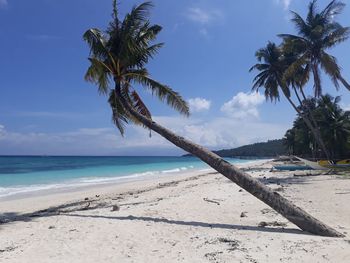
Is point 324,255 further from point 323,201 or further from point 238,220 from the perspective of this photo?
point 323,201

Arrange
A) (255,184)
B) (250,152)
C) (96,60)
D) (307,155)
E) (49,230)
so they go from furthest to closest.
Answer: (250,152)
(307,155)
(96,60)
(255,184)
(49,230)

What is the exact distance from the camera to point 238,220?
8016mm

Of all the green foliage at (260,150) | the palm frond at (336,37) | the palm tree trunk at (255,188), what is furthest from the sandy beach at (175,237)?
the green foliage at (260,150)

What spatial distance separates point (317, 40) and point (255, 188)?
18.5 m

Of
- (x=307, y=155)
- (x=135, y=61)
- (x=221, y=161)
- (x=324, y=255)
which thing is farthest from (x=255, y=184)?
(x=307, y=155)

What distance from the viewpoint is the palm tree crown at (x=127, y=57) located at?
1047 centimetres

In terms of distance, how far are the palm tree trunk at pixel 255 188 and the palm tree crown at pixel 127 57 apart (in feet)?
5.35

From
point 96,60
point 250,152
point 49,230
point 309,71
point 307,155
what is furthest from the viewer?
point 250,152

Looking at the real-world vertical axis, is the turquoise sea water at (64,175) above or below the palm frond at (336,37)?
below

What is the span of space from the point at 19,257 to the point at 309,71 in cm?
2432

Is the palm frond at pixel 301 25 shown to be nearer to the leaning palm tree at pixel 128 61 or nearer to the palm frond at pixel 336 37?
the palm frond at pixel 336 37

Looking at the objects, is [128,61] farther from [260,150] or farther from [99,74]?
[260,150]

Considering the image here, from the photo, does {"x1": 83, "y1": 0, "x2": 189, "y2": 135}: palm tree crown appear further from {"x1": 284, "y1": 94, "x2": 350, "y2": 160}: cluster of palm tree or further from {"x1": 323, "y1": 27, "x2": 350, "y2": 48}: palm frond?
{"x1": 284, "y1": 94, "x2": 350, "y2": 160}: cluster of palm tree

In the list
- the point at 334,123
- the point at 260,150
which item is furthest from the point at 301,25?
the point at 260,150
